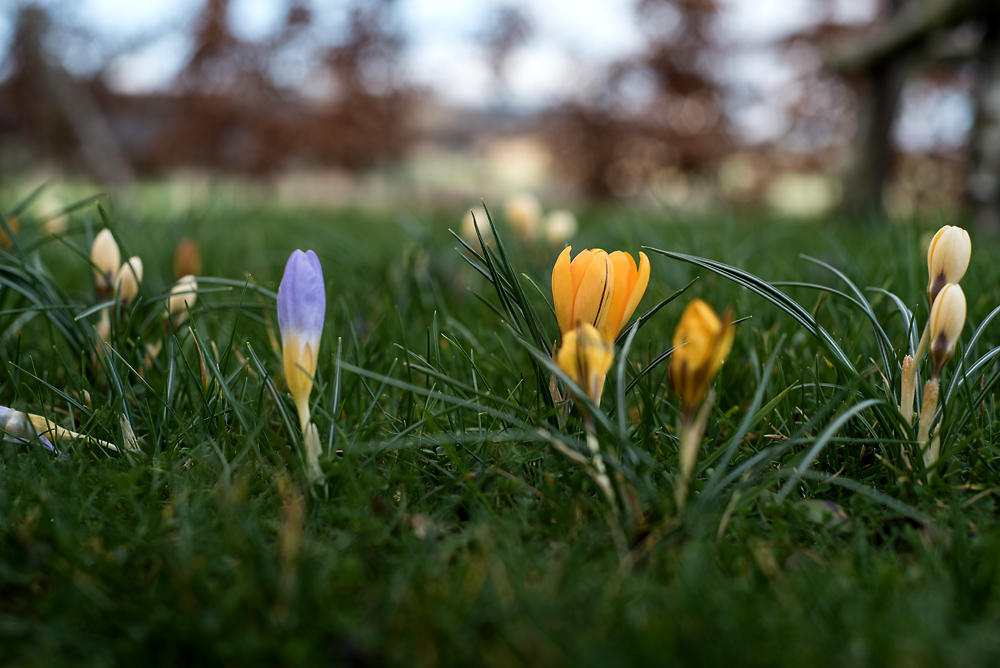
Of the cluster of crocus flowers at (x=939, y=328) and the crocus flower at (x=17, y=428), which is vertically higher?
the crocus flower at (x=17, y=428)

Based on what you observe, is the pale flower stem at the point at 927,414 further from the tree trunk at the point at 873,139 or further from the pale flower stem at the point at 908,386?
the tree trunk at the point at 873,139

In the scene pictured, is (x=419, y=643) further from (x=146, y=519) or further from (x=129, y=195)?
(x=129, y=195)

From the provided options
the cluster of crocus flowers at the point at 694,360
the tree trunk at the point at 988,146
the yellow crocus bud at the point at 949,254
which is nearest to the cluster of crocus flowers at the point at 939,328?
the yellow crocus bud at the point at 949,254

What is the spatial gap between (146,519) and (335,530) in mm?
208

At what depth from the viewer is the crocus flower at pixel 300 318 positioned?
2.50 feet

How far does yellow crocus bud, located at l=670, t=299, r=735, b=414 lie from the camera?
0.62 m

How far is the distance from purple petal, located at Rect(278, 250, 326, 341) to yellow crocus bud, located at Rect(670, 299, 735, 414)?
0.40 m

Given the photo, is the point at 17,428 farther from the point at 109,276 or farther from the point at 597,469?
the point at 597,469

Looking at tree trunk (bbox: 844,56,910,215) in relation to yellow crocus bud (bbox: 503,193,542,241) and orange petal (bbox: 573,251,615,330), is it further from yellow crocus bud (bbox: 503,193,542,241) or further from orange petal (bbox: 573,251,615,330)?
orange petal (bbox: 573,251,615,330)

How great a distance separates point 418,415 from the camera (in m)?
0.94

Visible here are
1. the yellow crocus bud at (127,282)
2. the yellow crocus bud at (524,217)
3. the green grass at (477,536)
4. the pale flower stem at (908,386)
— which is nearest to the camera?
the green grass at (477,536)

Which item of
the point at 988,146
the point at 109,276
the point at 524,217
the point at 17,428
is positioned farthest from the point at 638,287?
the point at 988,146

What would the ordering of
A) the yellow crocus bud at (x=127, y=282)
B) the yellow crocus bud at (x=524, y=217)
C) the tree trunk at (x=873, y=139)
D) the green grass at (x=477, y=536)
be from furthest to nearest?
the tree trunk at (x=873, y=139)
the yellow crocus bud at (x=524, y=217)
the yellow crocus bud at (x=127, y=282)
the green grass at (x=477, y=536)

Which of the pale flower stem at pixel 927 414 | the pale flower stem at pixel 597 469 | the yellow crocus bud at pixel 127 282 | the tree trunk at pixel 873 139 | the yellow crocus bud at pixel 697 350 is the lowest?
the tree trunk at pixel 873 139
